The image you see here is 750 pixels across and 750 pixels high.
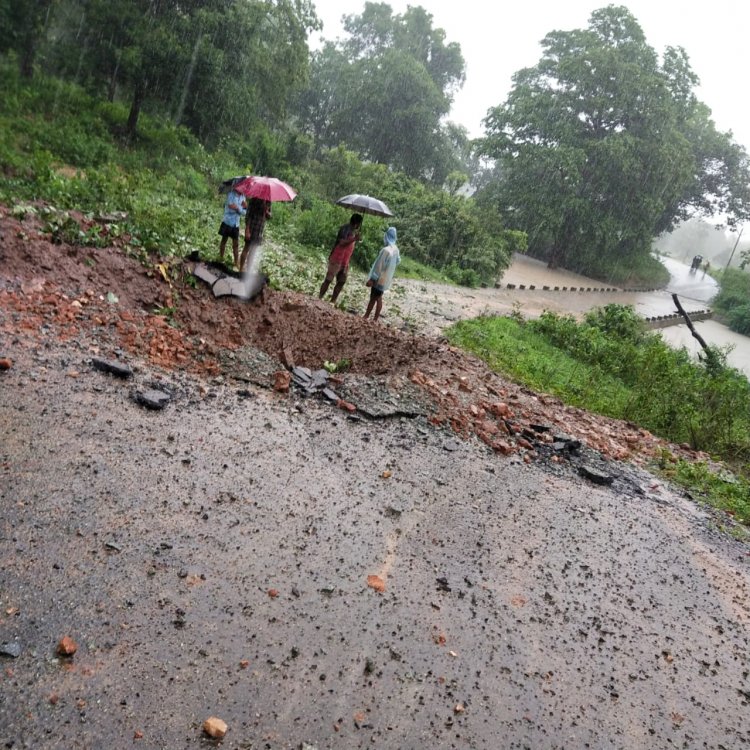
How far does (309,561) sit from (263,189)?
550cm

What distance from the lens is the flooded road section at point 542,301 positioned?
11.8 m

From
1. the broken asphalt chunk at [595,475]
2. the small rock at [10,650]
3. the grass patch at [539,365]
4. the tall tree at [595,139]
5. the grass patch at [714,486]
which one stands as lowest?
the small rock at [10,650]

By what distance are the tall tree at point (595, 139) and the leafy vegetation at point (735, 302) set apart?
620 centimetres

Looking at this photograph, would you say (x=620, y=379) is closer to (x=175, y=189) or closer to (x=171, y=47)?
(x=175, y=189)

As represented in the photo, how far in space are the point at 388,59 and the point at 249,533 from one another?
1365 inches

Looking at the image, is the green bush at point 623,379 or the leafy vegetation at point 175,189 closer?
the green bush at point 623,379

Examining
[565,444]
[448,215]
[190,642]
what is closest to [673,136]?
[448,215]

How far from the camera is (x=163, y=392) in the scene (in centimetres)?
457

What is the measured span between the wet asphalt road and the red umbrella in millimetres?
3351

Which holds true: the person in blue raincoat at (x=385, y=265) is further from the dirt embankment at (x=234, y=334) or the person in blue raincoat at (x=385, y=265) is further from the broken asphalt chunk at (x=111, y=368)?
the broken asphalt chunk at (x=111, y=368)

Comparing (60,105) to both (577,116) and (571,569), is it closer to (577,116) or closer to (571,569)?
(571,569)

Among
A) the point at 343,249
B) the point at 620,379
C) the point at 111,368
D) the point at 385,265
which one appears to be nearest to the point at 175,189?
the point at 343,249

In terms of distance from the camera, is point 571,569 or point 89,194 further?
point 89,194

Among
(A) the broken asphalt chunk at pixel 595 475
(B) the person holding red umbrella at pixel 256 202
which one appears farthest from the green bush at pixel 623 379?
(B) the person holding red umbrella at pixel 256 202
